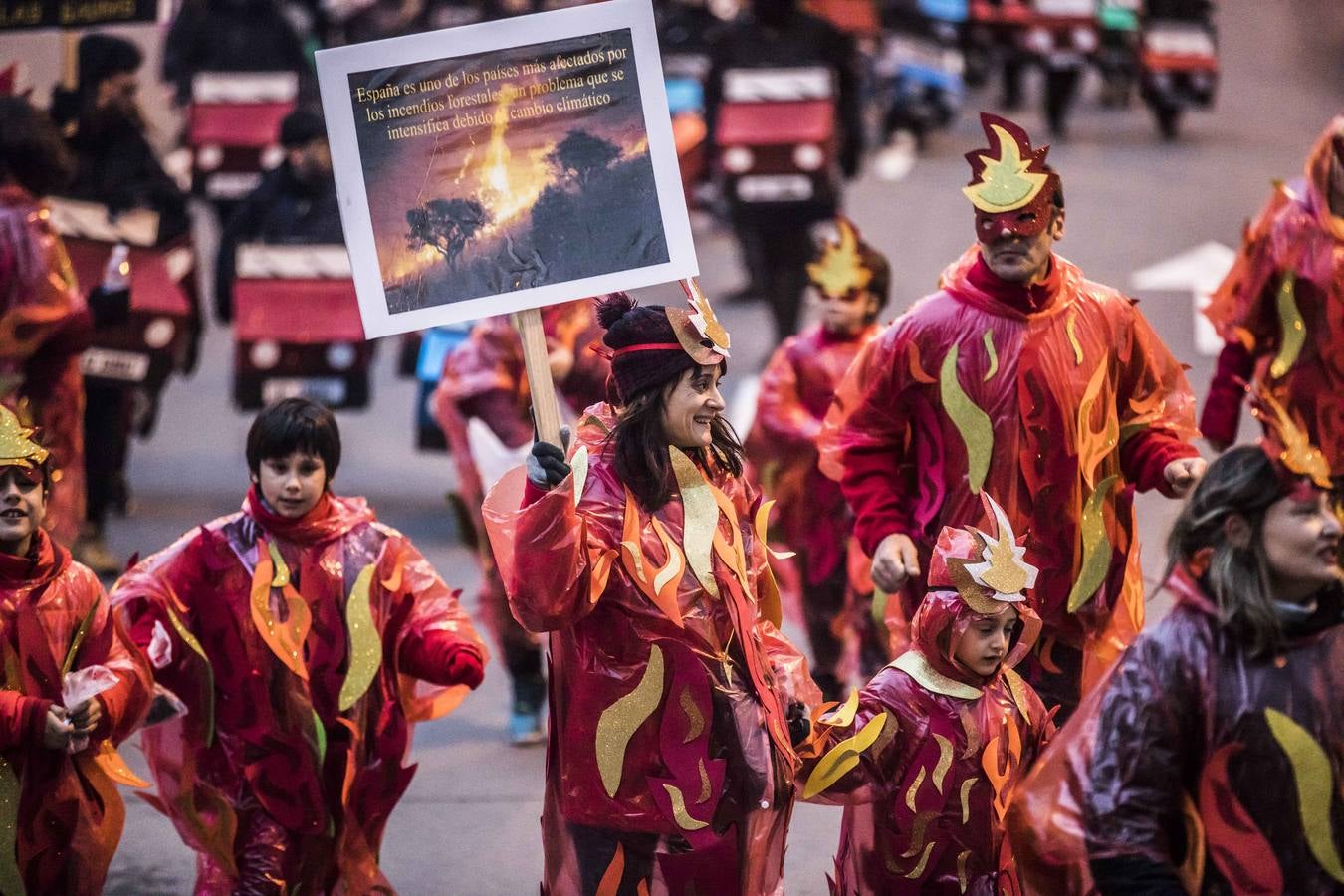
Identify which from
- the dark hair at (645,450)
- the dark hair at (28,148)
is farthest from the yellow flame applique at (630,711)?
the dark hair at (28,148)

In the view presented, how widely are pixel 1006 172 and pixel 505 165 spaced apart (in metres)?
1.34

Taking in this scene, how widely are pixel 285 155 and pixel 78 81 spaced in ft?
3.58

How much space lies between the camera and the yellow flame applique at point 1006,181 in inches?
216

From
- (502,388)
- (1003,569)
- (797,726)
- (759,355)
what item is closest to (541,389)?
(797,726)

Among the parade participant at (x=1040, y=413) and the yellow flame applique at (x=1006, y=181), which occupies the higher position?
the yellow flame applique at (x=1006, y=181)

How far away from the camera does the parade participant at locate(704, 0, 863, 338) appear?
12.5m

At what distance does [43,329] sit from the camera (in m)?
8.32

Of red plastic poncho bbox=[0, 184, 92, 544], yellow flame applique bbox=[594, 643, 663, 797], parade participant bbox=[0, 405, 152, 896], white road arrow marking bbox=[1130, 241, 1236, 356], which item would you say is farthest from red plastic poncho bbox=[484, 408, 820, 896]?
white road arrow marking bbox=[1130, 241, 1236, 356]

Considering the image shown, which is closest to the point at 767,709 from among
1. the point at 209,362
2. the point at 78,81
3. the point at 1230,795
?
the point at 1230,795

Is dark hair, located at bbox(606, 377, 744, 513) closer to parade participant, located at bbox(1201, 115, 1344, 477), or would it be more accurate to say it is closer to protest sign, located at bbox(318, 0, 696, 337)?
protest sign, located at bbox(318, 0, 696, 337)

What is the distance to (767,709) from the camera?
4859 mm

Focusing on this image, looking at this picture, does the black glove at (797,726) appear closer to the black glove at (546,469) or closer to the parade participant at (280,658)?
the black glove at (546,469)

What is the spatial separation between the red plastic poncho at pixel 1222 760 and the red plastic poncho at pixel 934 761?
1058 millimetres

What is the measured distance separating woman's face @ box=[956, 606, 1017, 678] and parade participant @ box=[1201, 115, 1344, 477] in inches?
93.9
